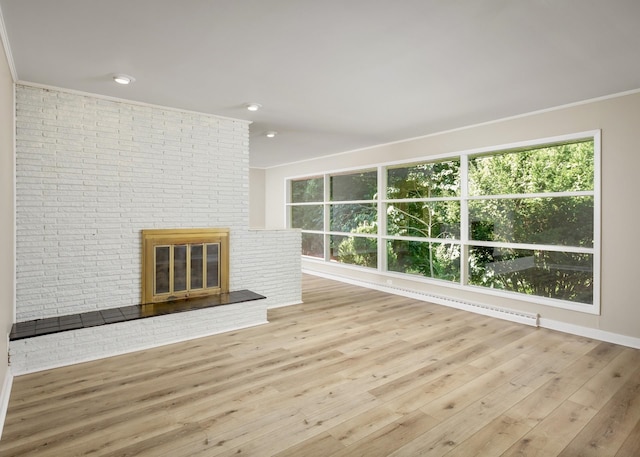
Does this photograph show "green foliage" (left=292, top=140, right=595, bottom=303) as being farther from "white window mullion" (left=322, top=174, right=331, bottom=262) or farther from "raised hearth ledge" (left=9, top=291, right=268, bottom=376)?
"raised hearth ledge" (left=9, top=291, right=268, bottom=376)

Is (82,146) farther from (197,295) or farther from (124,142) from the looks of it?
(197,295)

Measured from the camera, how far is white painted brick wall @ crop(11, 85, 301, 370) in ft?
11.7

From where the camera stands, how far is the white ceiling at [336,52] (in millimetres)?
2268

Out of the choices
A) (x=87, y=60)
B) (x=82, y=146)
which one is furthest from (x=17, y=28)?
(x=82, y=146)

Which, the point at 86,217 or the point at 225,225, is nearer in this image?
the point at 86,217

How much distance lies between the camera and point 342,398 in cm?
267

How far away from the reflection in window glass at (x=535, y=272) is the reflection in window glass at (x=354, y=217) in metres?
2.10

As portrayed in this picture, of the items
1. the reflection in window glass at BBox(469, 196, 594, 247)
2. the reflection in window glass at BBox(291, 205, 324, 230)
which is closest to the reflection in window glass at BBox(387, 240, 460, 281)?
the reflection in window glass at BBox(469, 196, 594, 247)

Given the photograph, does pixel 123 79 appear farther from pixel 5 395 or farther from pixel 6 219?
pixel 5 395

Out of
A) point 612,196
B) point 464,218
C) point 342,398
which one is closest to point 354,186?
point 464,218

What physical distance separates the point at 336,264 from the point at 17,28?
6.05 meters

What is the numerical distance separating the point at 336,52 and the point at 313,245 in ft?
19.3

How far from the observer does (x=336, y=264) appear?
7656 millimetres

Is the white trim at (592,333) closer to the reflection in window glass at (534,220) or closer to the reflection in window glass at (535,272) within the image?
the reflection in window glass at (535,272)
